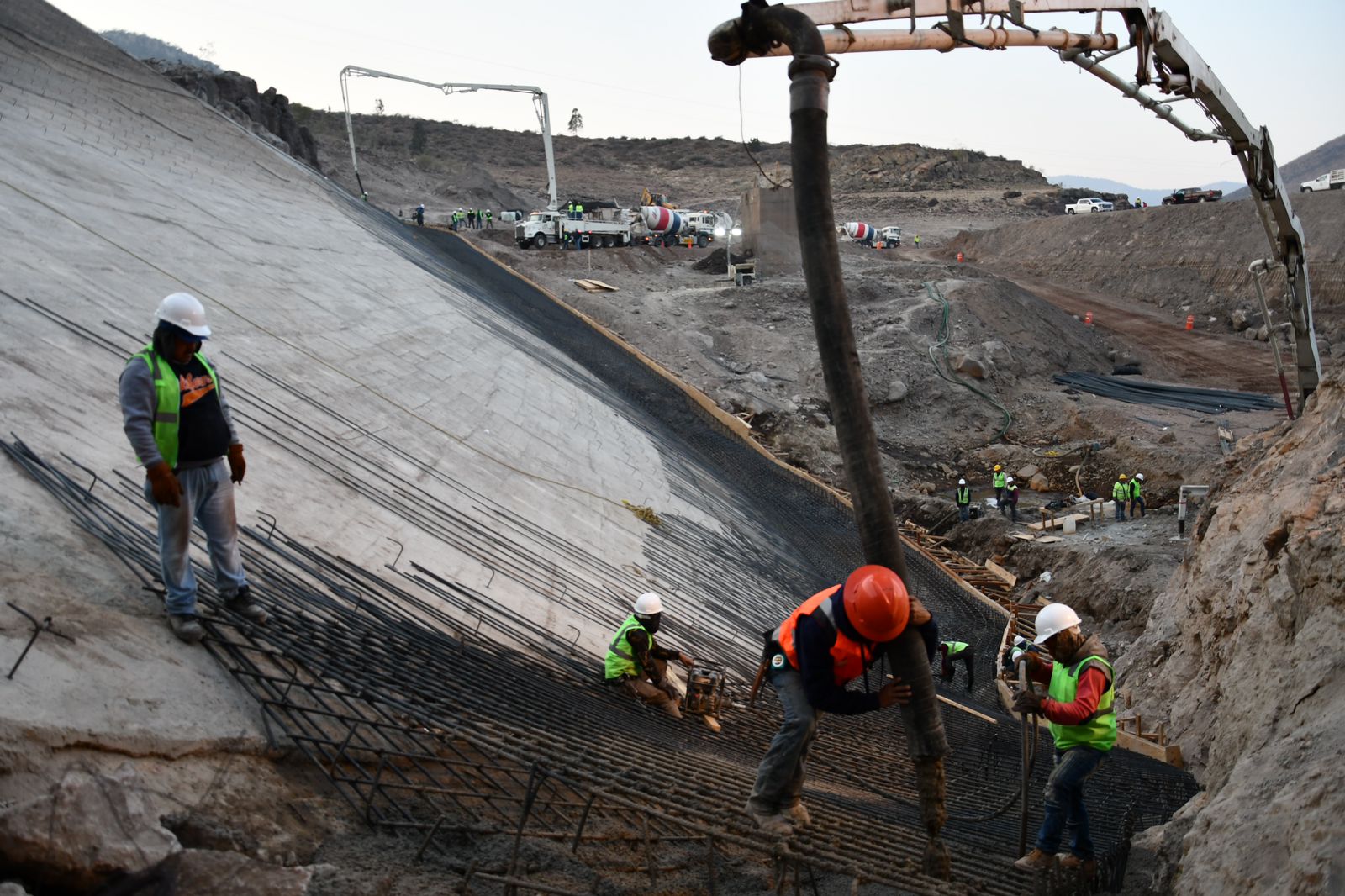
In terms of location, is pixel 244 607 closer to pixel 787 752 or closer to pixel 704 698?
pixel 787 752

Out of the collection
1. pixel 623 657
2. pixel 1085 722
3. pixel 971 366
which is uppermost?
pixel 1085 722

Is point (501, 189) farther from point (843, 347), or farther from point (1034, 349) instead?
point (843, 347)

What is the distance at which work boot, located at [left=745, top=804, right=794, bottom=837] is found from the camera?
171 inches

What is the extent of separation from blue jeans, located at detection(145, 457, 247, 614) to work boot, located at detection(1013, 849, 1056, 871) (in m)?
3.87

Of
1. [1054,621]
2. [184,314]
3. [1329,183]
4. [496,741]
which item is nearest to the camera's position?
[184,314]

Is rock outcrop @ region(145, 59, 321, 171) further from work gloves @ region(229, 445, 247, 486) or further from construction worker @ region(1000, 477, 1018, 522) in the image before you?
work gloves @ region(229, 445, 247, 486)

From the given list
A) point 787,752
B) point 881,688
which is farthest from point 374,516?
point 881,688

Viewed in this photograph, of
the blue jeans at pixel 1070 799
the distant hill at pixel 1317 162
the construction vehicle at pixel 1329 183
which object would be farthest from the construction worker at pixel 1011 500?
the distant hill at pixel 1317 162

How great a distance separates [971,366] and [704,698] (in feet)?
77.9

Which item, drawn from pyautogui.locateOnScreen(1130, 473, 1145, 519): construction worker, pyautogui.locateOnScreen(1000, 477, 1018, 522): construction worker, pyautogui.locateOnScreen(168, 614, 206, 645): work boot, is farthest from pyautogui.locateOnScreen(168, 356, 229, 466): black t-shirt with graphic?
pyautogui.locateOnScreen(1130, 473, 1145, 519): construction worker

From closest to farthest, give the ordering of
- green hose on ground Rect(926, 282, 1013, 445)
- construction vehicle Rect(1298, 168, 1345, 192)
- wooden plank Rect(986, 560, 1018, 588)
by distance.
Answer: wooden plank Rect(986, 560, 1018, 588) < green hose on ground Rect(926, 282, 1013, 445) < construction vehicle Rect(1298, 168, 1345, 192)

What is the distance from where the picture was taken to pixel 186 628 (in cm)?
437

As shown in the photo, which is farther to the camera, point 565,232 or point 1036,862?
point 565,232

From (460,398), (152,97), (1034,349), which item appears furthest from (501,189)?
(460,398)
